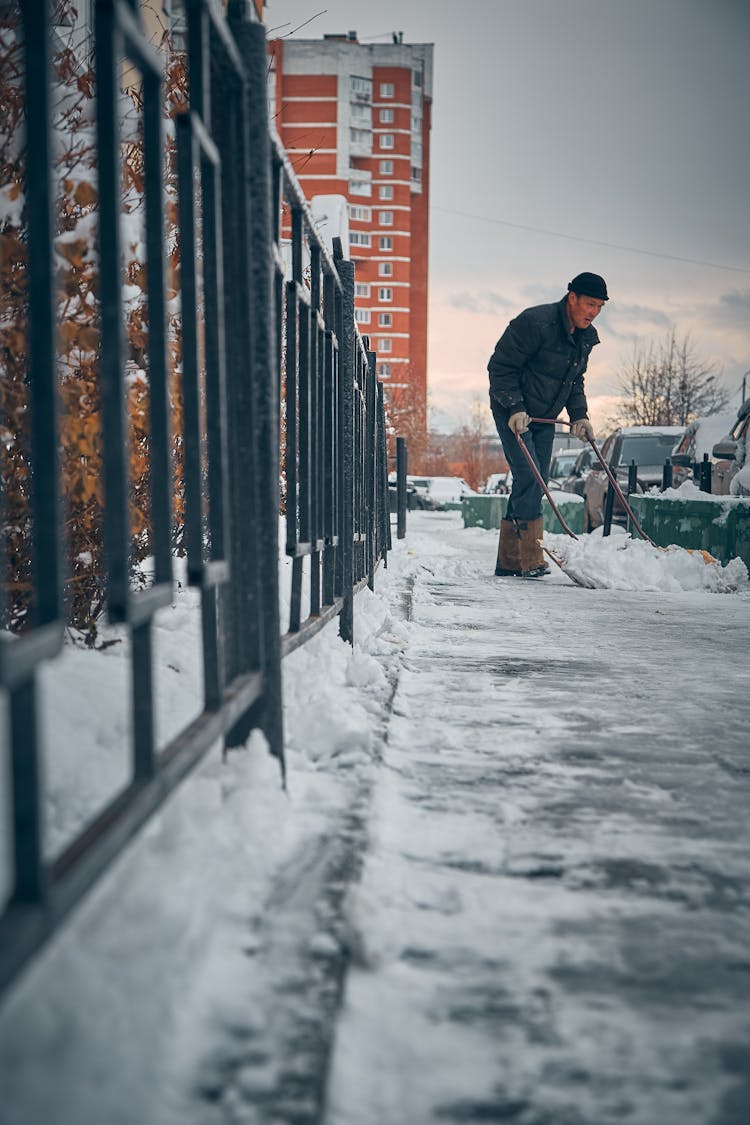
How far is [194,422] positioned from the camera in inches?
66.9

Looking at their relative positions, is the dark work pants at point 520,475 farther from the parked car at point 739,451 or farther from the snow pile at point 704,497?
the parked car at point 739,451

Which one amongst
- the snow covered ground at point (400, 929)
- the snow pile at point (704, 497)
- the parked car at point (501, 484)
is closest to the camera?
the snow covered ground at point (400, 929)

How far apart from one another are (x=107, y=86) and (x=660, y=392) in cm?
4914

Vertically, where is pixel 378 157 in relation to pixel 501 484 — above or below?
above

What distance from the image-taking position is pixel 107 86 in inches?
49.7

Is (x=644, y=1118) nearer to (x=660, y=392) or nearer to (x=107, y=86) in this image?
(x=107, y=86)

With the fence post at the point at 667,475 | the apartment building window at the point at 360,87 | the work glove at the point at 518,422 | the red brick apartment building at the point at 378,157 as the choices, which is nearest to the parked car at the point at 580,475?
the fence post at the point at 667,475

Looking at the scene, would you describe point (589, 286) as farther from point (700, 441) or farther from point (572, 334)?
point (700, 441)

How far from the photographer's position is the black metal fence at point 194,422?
3.35 ft

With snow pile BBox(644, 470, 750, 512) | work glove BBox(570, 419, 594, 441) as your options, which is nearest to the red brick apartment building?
snow pile BBox(644, 470, 750, 512)

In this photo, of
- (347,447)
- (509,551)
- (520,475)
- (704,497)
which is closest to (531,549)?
(509,551)

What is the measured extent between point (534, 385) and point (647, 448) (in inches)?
370

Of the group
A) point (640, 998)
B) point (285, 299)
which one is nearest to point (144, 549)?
point (285, 299)

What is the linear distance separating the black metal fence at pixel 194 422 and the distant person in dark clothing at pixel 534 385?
4.61m
